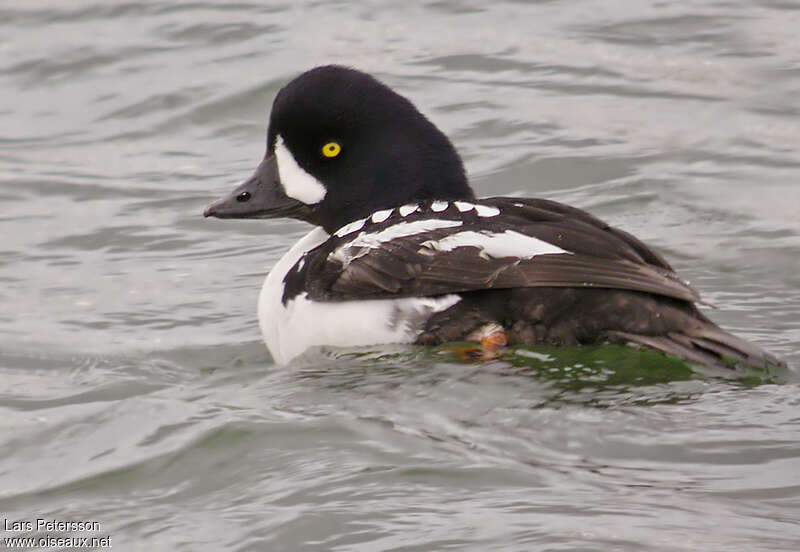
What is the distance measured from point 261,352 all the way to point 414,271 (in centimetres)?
136

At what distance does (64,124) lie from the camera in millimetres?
11570

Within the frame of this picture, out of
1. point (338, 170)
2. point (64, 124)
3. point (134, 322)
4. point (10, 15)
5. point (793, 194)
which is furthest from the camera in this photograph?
point (10, 15)

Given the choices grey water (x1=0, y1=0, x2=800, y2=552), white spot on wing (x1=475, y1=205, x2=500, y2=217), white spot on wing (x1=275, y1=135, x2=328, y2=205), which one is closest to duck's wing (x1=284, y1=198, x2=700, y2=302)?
white spot on wing (x1=475, y1=205, x2=500, y2=217)

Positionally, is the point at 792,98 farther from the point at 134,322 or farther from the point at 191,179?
the point at 134,322

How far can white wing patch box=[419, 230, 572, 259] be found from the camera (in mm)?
6152

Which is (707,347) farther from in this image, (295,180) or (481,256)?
(295,180)

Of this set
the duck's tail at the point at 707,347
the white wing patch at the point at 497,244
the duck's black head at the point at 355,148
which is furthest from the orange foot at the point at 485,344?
the duck's black head at the point at 355,148

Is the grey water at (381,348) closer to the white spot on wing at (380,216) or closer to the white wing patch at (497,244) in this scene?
the white wing patch at (497,244)

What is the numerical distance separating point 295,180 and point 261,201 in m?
0.21

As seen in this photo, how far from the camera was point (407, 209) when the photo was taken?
680 centimetres

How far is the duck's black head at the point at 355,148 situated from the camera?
7.06 meters

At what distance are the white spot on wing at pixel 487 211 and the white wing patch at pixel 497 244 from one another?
148mm

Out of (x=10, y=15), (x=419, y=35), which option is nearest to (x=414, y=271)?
(x=419, y=35)

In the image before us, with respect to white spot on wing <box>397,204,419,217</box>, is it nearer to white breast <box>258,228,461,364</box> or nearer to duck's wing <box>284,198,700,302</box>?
duck's wing <box>284,198,700,302</box>
